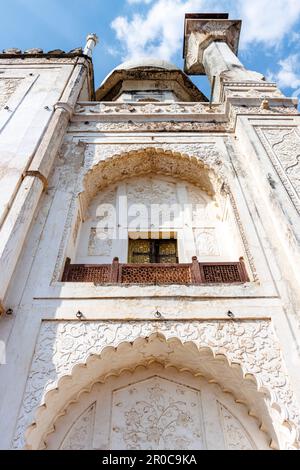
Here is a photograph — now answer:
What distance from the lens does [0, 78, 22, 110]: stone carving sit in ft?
19.8

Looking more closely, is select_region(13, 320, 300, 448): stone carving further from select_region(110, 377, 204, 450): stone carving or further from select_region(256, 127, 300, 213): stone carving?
select_region(256, 127, 300, 213): stone carving

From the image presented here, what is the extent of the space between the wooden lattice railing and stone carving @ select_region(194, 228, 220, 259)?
1.80 feet

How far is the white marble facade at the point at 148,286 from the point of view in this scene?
2.85 metres

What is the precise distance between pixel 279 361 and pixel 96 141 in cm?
388

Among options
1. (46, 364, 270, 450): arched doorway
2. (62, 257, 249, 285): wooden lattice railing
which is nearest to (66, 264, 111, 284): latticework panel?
(62, 257, 249, 285): wooden lattice railing

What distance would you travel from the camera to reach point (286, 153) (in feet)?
15.2

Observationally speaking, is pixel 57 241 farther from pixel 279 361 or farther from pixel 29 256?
pixel 279 361

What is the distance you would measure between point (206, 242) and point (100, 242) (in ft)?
4.30

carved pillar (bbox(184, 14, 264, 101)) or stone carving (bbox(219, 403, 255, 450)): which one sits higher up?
carved pillar (bbox(184, 14, 264, 101))

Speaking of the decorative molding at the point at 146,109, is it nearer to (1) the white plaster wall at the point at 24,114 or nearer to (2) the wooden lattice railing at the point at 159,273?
(1) the white plaster wall at the point at 24,114

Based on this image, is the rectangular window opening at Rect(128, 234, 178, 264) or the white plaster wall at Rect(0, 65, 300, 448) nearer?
the white plaster wall at Rect(0, 65, 300, 448)

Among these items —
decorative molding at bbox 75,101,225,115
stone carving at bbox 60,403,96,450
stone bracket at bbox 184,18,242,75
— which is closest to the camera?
stone carving at bbox 60,403,96,450

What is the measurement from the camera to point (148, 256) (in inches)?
175

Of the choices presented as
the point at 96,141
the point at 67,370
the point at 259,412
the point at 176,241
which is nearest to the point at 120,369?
the point at 67,370
